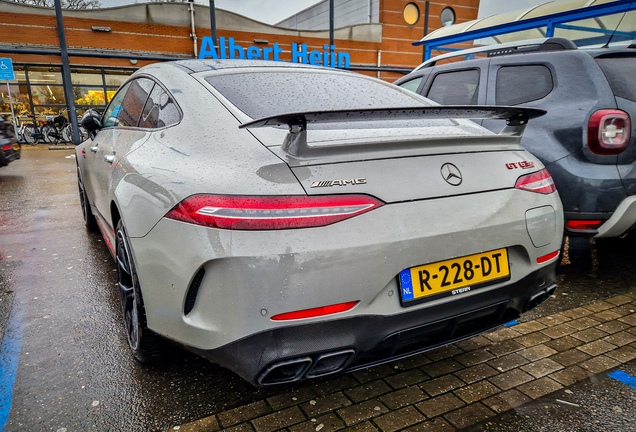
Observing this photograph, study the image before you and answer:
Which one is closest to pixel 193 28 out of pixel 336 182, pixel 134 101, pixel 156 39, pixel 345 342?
pixel 156 39

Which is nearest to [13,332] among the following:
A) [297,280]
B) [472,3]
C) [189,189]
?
[189,189]

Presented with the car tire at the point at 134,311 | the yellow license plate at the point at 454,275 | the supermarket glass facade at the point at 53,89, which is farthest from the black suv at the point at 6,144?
the supermarket glass facade at the point at 53,89

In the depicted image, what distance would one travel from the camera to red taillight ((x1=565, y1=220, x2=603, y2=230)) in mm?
3145

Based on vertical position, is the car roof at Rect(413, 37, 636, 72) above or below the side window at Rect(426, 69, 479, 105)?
above

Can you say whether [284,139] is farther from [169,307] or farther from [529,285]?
[529,285]

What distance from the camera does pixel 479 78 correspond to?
429cm

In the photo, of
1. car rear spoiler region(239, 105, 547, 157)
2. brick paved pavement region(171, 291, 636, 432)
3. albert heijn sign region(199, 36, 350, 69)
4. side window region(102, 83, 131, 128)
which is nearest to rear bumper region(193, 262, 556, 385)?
brick paved pavement region(171, 291, 636, 432)

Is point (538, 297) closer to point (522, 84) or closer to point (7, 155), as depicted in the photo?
point (522, 84)

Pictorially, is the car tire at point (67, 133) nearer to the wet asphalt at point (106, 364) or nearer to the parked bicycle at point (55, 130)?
the parked bicycle at point (55, 130)

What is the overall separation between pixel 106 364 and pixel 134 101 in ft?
5.52

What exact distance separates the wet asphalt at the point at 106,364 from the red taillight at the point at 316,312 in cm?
78

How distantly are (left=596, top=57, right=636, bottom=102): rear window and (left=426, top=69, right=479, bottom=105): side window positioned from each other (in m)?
1.12

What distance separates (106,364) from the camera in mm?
2406

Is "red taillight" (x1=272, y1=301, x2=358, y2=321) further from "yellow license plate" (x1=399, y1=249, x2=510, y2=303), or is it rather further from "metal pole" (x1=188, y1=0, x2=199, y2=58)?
"metal pole" (x1=188, y1=0, x2=199, y2=58)
